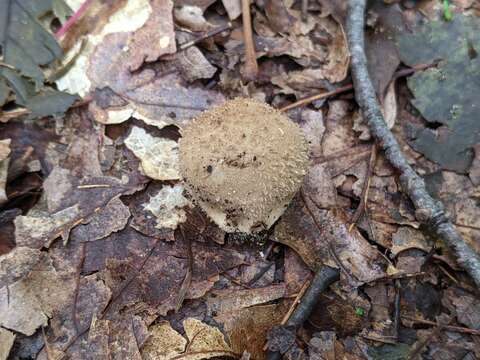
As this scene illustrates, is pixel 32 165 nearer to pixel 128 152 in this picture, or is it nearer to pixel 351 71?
pixel 128 152

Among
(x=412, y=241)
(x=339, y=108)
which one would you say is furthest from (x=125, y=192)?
(x=412, y=241)

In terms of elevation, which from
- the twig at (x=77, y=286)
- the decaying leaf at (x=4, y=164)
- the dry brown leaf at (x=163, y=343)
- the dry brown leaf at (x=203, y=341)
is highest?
the decaying leaf at (x=4, y=164)

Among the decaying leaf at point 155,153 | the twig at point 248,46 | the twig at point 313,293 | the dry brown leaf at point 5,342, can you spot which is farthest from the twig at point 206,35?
the dry brown leaf at point 5,342

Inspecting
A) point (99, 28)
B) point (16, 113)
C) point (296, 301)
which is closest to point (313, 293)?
point (296, 301)

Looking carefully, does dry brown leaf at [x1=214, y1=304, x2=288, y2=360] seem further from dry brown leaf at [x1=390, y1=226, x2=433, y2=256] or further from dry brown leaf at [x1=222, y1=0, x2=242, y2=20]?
dry brown leaf at [x1=222, y1=0, x2=242, y2=20]

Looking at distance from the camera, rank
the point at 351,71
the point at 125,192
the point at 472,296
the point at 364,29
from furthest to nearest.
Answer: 1. the point at 364,29
2. the point at 351,71
3. the point at 125,192
4. the point at 472,296

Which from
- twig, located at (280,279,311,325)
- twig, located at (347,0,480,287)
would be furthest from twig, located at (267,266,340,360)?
twig, located at (347,0,480,287)

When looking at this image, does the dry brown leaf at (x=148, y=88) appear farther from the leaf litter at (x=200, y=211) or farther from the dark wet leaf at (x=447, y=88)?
the dark wet leaf at (x=447, y=88)
